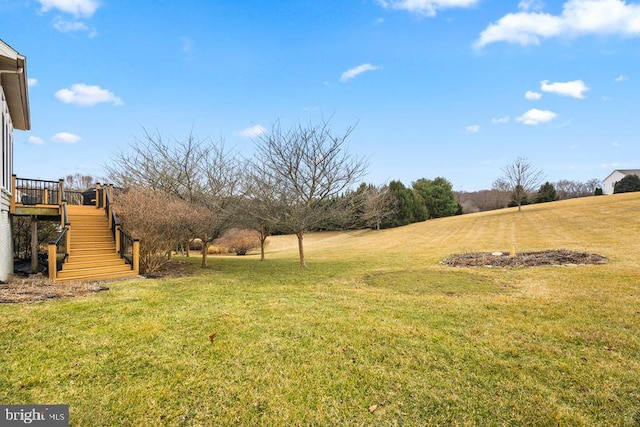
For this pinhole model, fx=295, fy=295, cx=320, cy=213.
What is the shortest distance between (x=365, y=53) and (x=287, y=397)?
17719mm

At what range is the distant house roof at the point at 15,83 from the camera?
8.15 m

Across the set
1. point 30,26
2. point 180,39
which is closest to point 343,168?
point 180,39

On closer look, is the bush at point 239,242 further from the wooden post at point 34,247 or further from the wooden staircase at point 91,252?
the wooden post at point 34,247

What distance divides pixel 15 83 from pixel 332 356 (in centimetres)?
1321

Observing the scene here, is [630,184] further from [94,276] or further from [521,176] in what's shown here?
[94,276]

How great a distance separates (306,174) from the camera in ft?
39.2

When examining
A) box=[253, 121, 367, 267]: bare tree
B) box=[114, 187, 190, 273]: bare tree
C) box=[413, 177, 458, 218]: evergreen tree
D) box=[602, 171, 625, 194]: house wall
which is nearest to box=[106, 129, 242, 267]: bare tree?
box=[114, 187, 190, 273]: bare tree

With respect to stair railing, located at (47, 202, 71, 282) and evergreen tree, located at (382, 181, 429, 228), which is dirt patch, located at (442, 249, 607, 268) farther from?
evergreen tree, located at (382, 181, 429, 228)

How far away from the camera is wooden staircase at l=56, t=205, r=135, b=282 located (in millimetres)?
9188

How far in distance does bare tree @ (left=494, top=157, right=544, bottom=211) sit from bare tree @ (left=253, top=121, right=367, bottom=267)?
32.7 meters

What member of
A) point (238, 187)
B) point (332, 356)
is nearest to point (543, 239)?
point (238, 187)

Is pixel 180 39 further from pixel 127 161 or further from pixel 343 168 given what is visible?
pixel 343 168

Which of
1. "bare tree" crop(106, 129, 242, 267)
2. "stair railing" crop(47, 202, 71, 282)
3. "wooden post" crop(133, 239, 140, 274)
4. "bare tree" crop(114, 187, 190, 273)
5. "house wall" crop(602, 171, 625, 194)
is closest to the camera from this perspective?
"stair railing" crop(47, 202, 71, 282)

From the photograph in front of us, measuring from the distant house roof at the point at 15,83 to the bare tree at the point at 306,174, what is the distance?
770 centimetres
